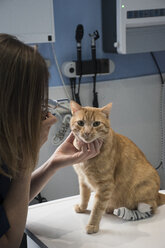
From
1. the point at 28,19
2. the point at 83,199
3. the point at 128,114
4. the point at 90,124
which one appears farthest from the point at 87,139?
the point at 128,114

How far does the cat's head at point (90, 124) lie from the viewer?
121cm

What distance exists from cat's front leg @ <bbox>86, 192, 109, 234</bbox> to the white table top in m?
0.02

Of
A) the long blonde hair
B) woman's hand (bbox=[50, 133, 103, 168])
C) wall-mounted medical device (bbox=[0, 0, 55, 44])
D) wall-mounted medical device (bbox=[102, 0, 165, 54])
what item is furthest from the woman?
wall-mounted medical device (bbox=[102, 0, 165, 54])

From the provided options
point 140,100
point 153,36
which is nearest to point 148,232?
point 153,36

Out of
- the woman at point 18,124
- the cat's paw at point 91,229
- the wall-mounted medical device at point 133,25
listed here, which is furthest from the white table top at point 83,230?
the wall-mounted medical device at point 133,25

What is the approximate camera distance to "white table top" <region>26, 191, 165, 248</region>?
41.2 inches

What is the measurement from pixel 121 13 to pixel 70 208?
1028 millimetres

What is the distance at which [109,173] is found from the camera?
1.21 m

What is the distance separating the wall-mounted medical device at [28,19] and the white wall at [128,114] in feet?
1.75

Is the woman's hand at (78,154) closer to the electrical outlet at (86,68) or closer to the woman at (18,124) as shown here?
the woman at (18,124)

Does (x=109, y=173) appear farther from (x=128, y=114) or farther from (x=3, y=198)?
(x=128, y=114)

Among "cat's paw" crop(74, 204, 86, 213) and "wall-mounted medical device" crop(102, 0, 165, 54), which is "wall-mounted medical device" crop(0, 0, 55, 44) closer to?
"wall-mounted medical device" crop(102, 0, 165, 54)

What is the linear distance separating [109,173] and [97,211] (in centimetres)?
14

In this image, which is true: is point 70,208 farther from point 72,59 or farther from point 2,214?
point 72,59
